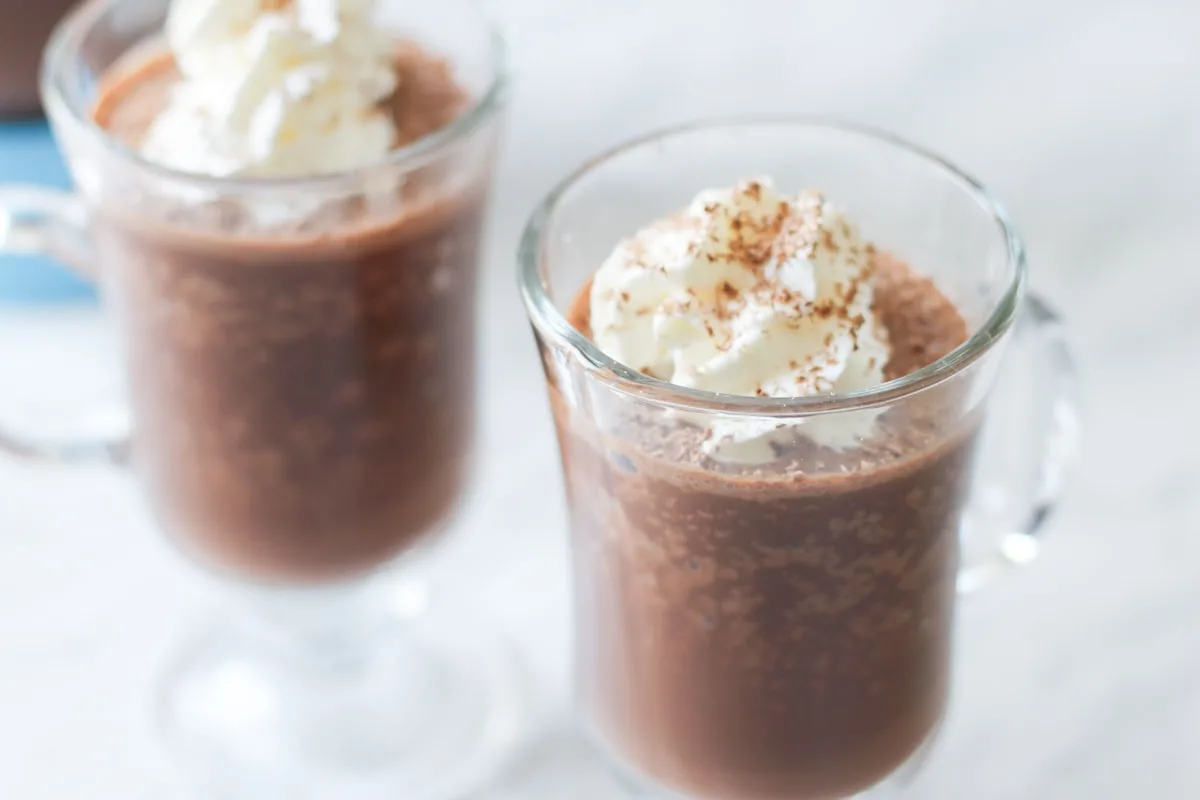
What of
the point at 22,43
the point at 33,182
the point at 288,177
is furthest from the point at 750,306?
the point at 33,182

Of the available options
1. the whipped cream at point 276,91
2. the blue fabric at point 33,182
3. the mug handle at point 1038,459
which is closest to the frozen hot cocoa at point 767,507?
the mug handle at point 1038,459

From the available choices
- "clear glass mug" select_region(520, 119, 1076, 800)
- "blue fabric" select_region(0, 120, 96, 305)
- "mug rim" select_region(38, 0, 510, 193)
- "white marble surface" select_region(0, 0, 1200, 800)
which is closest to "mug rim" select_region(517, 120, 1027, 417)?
"clear glass mug" select_region(520, 119, 1076, 800)

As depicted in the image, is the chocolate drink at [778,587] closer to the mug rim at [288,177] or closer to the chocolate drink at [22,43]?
the mug rim at [288,177]

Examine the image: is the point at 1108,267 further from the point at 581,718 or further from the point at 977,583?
the point at 581,718

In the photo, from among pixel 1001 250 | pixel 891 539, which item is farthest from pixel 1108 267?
pixel 891 539

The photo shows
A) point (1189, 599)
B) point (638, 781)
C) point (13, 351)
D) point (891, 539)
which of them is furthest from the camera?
point (13, 351)

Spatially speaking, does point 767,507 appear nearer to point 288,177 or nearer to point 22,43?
point 288,177
